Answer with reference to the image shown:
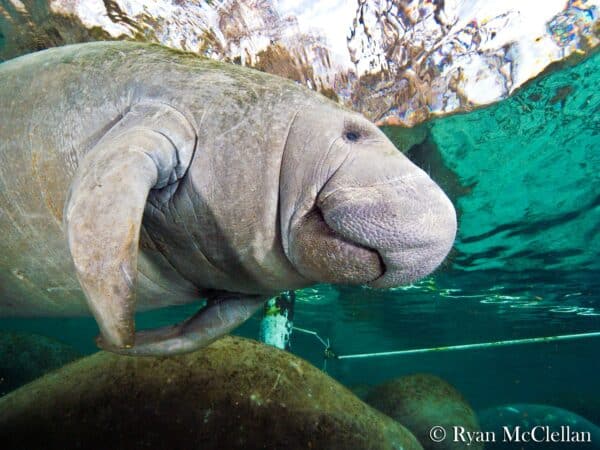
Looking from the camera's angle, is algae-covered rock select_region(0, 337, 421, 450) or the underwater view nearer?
the underwater view

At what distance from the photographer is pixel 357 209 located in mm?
1670

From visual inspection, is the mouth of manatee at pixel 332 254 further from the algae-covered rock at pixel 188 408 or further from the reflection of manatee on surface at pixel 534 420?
the reflection of manatee on surface at pixel 534 420

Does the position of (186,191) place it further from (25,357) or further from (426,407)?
(25,357)

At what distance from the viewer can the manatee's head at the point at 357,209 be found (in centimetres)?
164

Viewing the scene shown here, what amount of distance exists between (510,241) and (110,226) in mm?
12071

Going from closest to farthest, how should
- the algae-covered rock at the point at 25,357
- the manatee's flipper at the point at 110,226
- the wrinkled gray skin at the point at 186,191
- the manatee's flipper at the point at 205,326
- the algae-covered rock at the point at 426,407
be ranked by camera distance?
the manatee's flipper at the point at 110,226
the wrinkled gray skin at the point at 186,191
the manatee's flipper at the point at 205,326
the algae-covered rock at the point at 426,407
the algae-covered rock at the point at 25,357

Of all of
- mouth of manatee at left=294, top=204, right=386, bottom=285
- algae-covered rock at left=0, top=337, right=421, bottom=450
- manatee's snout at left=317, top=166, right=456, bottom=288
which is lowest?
algae-covered rock at left=0, top=337, right=421, bottom=450

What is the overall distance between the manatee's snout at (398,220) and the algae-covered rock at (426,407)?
631 cm

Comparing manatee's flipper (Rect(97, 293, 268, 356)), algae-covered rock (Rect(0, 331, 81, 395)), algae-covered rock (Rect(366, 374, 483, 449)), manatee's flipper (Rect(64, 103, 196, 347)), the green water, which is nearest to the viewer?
manatee's flipper (Rect(64, 103, 196, 347))

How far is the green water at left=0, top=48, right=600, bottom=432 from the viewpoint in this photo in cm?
650

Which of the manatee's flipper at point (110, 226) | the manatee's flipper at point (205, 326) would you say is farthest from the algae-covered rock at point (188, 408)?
the manatee's flipper at point (110, 226)

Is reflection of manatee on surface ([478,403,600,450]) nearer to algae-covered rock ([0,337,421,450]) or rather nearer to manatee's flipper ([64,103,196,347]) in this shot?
A: algae-covered rock ([0,337,421,450])

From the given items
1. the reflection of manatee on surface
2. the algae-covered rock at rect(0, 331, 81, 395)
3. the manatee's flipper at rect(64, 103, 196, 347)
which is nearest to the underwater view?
the manatee's flipper at rect(64, 103, 196, 347)

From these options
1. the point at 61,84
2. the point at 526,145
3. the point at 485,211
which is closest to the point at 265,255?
the point at 61,84
